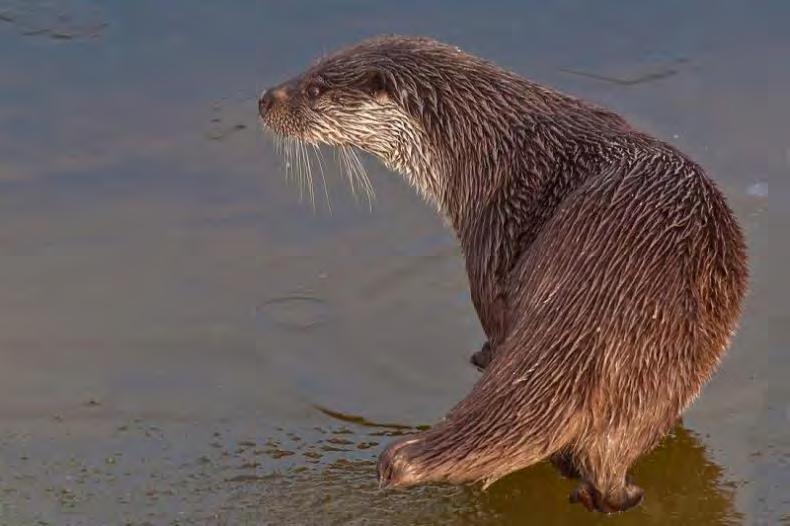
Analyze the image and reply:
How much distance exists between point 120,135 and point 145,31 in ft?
2.57

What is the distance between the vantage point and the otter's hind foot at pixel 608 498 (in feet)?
11.6

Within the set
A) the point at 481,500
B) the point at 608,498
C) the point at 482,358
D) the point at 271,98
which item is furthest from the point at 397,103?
the point at 608,498

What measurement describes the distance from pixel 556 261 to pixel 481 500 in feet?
2.05

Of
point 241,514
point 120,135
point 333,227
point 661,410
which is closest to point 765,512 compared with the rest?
point 661,410

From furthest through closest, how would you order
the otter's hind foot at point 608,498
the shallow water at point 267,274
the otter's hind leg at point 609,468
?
the shallow water at point 267,274 < the otter's hind foot at point 608,498 < the otter's hind leg at point 609,468

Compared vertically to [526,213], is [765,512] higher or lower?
lower

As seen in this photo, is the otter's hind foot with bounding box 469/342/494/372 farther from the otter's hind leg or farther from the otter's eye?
the otter's eye

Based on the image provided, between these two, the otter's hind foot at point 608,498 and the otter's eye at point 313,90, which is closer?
the otter's hind foot at point 608,498

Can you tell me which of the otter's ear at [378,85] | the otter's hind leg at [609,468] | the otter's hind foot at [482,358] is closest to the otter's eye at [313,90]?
the otter's ear at [378,85]

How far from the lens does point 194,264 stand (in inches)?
182

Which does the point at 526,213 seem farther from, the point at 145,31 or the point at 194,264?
the point at 145,31

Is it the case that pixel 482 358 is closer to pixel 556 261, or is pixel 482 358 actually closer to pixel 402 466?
pixel 556 261

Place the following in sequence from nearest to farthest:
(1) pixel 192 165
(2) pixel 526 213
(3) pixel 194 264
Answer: (2) pixel 526 213, (3) pixel 194 264, (1) pixel 192 165

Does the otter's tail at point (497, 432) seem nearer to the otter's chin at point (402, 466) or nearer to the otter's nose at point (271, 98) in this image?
the otter's chin at point (402, 466)
